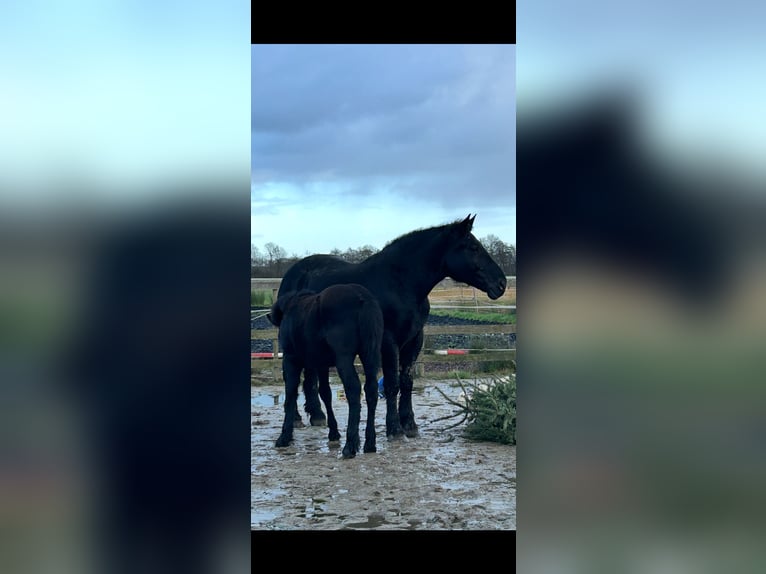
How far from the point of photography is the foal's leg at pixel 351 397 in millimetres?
5914

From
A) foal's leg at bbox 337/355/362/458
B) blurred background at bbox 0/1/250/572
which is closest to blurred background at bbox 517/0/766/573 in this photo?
blurred background at bbox 0/1/250/572

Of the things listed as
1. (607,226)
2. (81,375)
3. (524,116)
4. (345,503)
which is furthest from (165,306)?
(345,503)

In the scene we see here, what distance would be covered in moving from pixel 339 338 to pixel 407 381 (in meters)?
1.29

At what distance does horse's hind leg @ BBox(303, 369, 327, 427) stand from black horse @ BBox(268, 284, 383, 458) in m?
1.04

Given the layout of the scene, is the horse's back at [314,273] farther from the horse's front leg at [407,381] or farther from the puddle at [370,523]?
the puddle at [370,523]

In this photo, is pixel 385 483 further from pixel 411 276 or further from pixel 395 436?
pixel 411 276

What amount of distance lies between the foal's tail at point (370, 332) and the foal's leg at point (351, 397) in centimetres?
14

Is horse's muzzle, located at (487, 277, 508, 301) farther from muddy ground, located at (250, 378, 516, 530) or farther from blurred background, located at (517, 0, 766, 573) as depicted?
blurred background, located at (517, 0, 766, 573)

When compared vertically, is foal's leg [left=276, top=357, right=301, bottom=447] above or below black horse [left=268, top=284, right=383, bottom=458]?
below

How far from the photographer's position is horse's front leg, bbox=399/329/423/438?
6.95m

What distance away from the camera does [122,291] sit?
1799 mm

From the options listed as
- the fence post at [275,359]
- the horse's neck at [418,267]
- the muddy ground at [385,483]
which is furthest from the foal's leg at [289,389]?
the fence post at [275,359]

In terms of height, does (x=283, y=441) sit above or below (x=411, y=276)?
below

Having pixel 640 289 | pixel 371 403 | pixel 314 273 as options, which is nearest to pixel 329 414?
pixel 371 403
